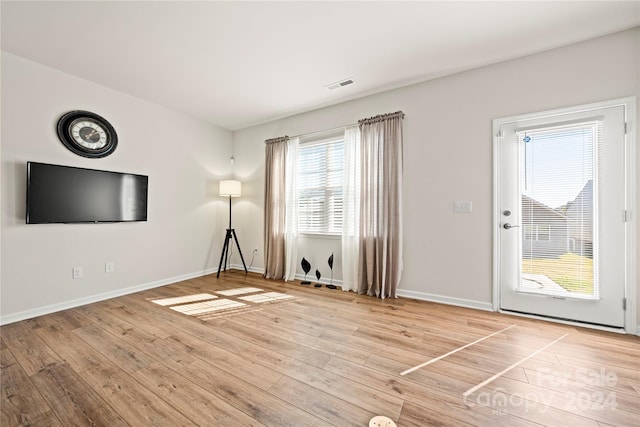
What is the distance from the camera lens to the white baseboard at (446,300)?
273 cm

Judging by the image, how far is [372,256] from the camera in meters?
3.28

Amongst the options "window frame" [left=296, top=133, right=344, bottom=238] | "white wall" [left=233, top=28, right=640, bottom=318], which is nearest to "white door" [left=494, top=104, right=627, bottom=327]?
"white wall" [left=233, top=28, right=640, bottom=318]

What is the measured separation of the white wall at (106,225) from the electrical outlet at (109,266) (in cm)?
5

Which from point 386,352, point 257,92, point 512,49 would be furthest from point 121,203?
point 512,49

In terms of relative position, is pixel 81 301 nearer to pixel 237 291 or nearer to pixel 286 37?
pixel 237 291

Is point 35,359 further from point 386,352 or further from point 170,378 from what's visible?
point 386,352

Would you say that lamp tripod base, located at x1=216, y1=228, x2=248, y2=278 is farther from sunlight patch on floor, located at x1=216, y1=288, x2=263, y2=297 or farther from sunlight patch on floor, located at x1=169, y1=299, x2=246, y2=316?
sunlight patch on floor, located at x1=169, y1=299, x2=246, y2=316

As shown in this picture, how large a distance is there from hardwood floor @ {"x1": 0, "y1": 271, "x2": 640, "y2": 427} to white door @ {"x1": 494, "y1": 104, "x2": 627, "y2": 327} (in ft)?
0.91

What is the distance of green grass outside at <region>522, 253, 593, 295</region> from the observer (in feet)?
7.55

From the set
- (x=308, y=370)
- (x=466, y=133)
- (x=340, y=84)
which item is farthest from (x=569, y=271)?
(x=340, y=84)

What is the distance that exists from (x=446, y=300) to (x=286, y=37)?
3271 millimetres

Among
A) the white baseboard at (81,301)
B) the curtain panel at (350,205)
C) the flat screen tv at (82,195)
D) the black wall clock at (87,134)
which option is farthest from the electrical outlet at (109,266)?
the curtain panel at (350,205)

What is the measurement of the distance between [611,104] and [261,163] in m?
4.33

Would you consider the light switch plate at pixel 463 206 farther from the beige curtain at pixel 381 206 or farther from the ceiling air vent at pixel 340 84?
the ceiling air vent at pixel 340 84
